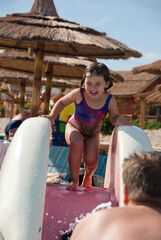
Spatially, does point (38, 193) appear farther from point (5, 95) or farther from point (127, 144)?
point (5, 95)

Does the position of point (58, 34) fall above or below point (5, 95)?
above

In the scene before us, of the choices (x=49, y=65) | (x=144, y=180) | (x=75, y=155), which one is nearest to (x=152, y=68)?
(x=49, y=65)

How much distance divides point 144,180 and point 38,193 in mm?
761

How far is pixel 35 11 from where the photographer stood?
6.61 meters

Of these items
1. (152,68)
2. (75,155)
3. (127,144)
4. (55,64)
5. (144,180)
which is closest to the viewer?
(144,180)

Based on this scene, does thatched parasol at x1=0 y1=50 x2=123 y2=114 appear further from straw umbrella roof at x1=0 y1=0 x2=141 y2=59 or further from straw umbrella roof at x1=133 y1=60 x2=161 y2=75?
straw umbrella roof at x1=133 y1=60 x2=161 y2=75

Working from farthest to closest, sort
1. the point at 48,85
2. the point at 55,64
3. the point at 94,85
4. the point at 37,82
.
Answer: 1. the point at 55,64
2. the point at 48,85
3. the point at 37,82
4. the point at 94,85

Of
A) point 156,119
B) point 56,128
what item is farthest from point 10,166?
point 156,119

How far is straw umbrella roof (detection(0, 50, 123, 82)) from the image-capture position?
7.76 meters

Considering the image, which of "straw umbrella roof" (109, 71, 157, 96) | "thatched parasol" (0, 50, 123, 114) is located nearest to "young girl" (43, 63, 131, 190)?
"thatched parasol" (0, 50, 123, 114)

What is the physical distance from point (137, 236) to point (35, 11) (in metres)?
6.03

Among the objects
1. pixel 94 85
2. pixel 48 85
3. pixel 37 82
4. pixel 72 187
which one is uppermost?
pixel 48 85

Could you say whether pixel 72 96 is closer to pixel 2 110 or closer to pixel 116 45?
pixel 116 45

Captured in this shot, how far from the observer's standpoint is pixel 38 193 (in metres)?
1.95
